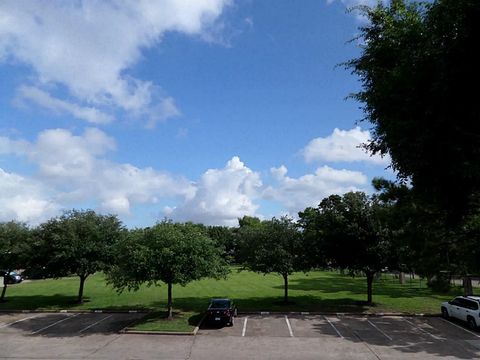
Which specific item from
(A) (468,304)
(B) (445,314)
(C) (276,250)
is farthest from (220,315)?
(B) (445,314)

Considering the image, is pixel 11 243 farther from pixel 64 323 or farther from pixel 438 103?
pixel 438 103

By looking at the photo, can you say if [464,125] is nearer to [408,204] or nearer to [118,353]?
[408,204]

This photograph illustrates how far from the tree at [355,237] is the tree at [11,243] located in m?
21.2

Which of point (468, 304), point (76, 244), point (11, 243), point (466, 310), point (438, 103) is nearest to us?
point (438, 103)

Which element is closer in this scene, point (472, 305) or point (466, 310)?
point (472, 305)

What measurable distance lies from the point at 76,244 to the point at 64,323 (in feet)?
19.7

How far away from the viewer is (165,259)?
24.0 m

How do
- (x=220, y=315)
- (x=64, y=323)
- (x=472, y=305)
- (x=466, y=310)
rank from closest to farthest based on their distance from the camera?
(x=220, y=315) → (x=472, y=305) → (x=466, y=310) → (x=64, y=323)

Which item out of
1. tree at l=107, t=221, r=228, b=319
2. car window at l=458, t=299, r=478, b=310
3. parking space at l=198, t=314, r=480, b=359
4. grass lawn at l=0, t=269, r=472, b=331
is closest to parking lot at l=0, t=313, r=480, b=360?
parking space at l=198, t=314, r=480, b=359

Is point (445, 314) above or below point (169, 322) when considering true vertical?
above

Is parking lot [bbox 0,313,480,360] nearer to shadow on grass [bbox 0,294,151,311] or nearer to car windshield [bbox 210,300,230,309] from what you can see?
car windshield [bbox 210,300,230,309]

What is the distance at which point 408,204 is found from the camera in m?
17.3

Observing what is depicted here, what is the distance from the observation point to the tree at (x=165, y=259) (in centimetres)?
2397

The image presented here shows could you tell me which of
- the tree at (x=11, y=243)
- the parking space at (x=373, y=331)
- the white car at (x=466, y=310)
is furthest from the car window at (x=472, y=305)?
the tree at (x=11, y=243)
